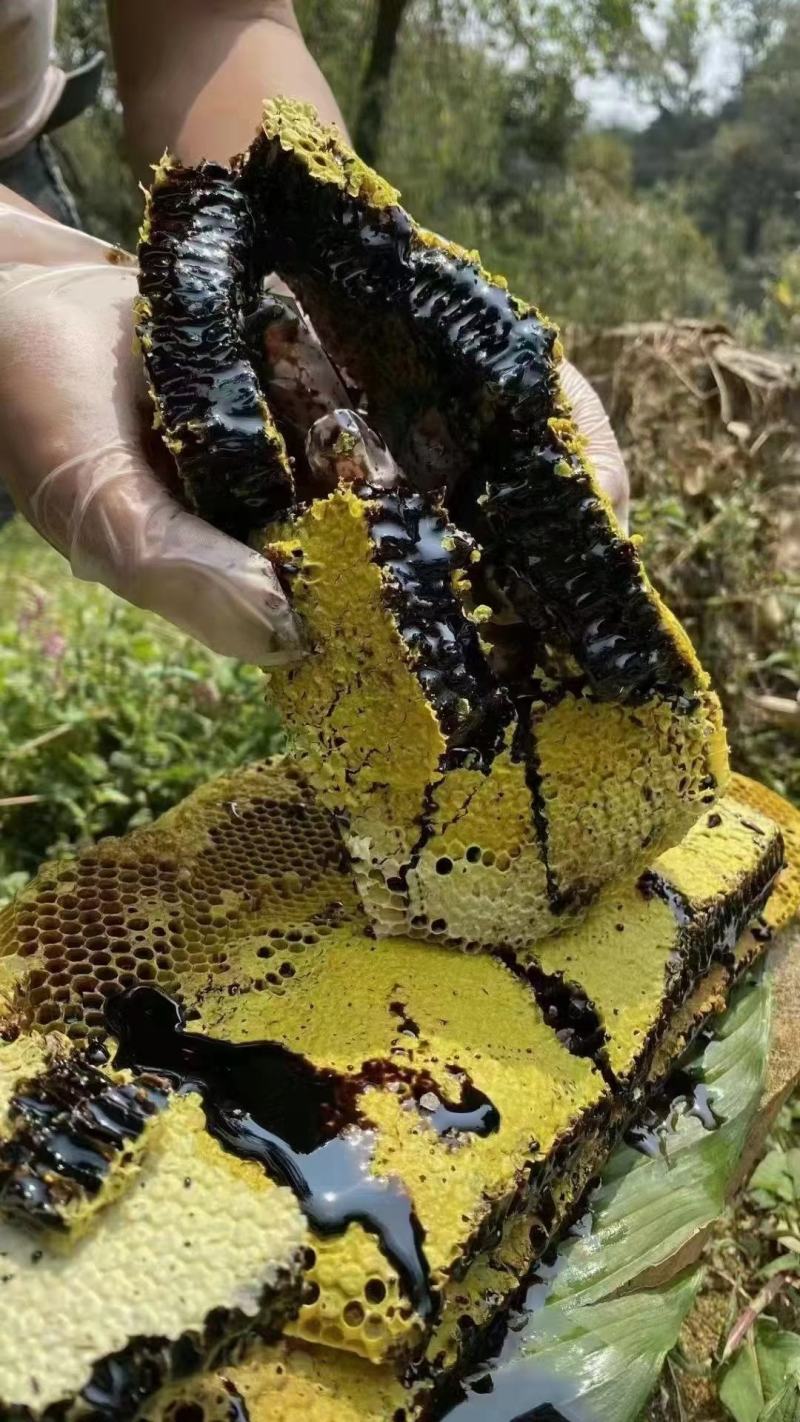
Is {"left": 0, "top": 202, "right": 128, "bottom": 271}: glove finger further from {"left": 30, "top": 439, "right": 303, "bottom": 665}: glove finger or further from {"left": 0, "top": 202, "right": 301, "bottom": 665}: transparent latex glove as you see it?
{"left": 30, "top": 439, "right": 303, "bottom": 665}: glove finger

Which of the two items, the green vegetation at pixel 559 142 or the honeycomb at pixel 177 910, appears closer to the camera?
the honeycomb at pixel 177 910

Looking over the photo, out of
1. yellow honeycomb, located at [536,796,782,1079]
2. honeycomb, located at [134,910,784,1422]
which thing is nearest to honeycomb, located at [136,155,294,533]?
yellow honeycomb, located at [536,796,782,1079]

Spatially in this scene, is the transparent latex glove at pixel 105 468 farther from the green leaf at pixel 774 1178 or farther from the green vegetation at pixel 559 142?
the green vegetation at pixel 559 142

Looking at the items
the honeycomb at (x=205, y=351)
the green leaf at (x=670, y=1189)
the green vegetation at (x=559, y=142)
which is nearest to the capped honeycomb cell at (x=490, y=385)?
the honeycomb at (x=205, y=351)

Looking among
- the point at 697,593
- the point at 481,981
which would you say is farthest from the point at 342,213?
the point at 697,593

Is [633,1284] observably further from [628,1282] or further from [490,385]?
[490,385]

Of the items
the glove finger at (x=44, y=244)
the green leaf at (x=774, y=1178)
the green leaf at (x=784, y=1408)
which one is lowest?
the green leaf at (x=774, y=1178)

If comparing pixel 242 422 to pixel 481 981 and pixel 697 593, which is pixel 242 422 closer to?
pixel 481 981
